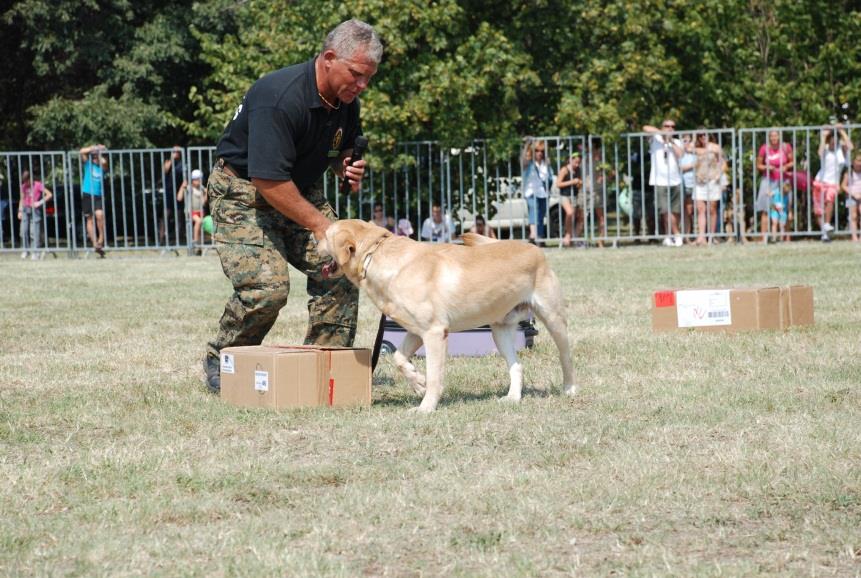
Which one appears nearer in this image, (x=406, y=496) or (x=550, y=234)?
(x=406, y=496)

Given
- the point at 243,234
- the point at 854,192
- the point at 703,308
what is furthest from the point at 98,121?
the point at 243,234

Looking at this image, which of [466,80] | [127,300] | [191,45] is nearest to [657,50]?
[466,80]

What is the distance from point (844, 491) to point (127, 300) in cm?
976

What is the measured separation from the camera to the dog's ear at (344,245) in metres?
6.14

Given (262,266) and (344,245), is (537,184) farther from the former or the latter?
(344,245)

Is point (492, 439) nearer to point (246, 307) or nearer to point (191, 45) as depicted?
point (246, 307)

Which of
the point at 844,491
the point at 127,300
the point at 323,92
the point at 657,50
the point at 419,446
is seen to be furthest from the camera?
the point at 657,50

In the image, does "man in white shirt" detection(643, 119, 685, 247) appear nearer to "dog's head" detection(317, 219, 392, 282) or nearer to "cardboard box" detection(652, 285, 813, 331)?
"cardboard box" detection(652, 285, 813, 331)

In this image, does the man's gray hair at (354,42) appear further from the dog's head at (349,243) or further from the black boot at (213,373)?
the black boot at (213,373)

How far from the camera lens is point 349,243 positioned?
614 centimetres

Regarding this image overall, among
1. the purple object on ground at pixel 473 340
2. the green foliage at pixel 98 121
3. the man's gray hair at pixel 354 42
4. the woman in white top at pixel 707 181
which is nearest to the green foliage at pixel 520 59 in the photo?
the green foliage at pixel 98 121

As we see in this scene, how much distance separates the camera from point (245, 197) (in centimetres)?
655

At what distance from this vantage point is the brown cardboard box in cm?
620

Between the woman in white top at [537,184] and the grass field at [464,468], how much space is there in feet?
39.9
